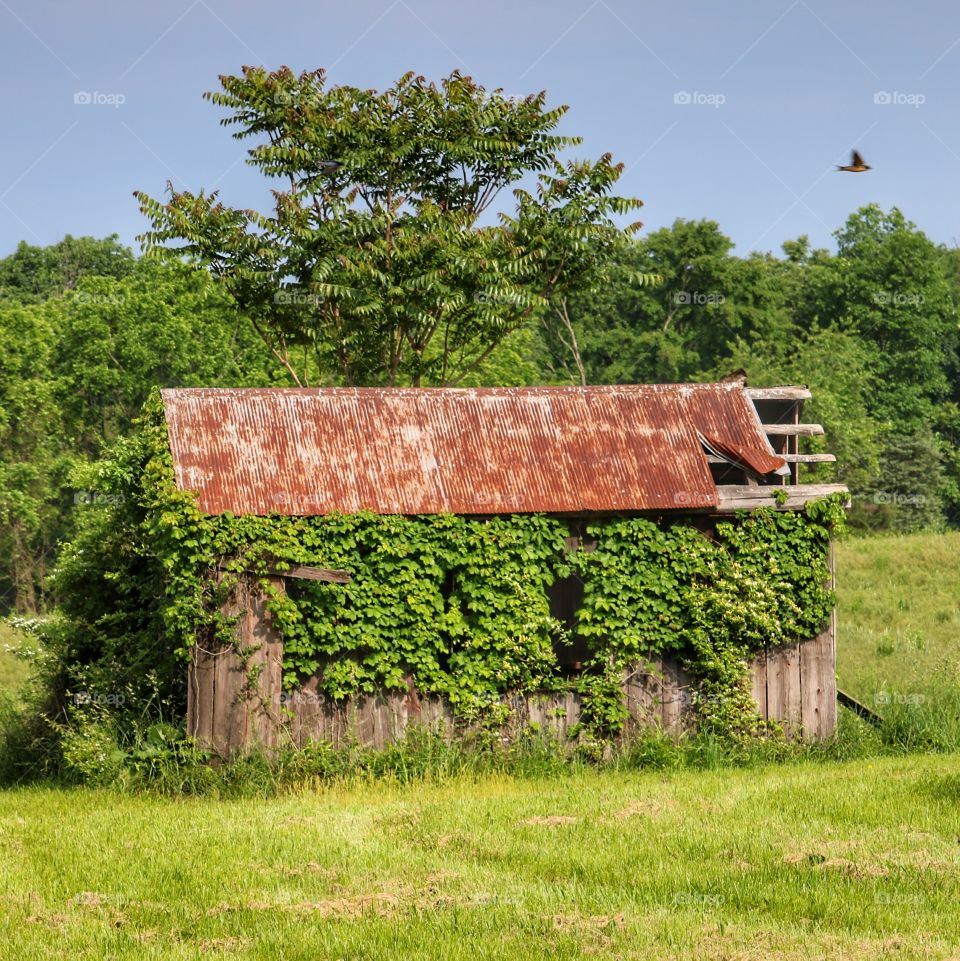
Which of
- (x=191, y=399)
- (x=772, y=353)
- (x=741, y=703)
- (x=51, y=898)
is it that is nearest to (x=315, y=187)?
(x=191, y=399)

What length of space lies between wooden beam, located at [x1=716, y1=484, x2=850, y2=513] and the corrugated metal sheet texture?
0.24 m

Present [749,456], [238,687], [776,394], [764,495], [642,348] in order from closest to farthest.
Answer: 1. [238,687]
2. [764,495]
3. [749,456]
4. [776,394]
5. [642,348]

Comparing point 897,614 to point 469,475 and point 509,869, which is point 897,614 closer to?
point 469,475

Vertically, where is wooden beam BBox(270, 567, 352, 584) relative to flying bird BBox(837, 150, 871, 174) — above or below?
below

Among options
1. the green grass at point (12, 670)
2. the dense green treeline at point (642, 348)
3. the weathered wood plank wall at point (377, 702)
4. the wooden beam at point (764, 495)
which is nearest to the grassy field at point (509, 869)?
the weathered wood plank wall at point (377, 702)

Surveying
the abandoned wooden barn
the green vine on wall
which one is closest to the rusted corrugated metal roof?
the abandoned wooden barn

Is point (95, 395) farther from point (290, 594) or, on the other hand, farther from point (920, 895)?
point (920, 895)

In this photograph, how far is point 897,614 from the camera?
31.8 metres

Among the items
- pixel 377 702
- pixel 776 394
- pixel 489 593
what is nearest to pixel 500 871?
pixel 377 702

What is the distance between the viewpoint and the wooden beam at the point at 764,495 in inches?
650

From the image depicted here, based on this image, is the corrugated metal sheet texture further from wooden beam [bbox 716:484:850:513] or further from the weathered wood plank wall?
the weathered wood plank wall

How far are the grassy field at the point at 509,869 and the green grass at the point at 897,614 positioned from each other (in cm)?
530

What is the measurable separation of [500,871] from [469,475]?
21.6 feet

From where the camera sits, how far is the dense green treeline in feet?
150
